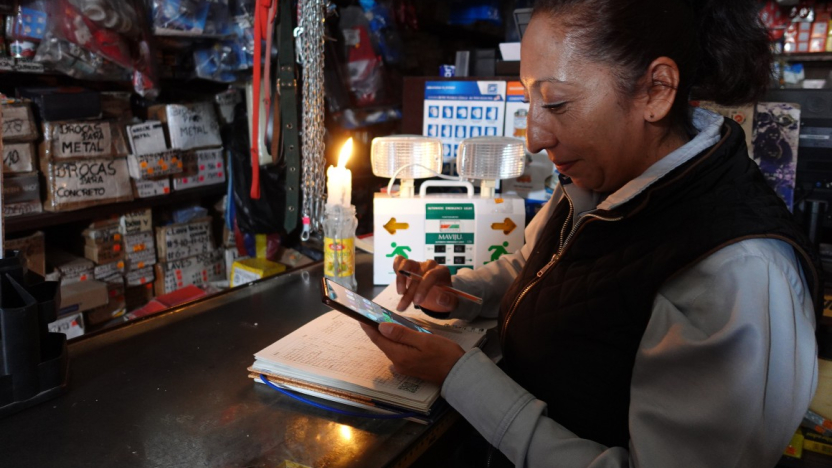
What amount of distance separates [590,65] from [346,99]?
2208 millimetres

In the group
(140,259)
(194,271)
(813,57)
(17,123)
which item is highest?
(813,57)

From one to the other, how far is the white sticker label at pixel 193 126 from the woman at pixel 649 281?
7.33 ft

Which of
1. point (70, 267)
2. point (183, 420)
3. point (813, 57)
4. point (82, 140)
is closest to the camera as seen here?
point (183, 420)

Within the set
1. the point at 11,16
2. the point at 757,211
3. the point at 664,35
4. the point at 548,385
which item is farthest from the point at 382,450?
the point at 11,16

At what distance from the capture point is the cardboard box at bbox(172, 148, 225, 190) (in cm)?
298

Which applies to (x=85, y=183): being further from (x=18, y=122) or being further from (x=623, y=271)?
(x=623, y=271)

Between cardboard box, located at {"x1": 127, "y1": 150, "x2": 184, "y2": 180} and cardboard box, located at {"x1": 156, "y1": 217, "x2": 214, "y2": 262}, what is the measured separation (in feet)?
0.99

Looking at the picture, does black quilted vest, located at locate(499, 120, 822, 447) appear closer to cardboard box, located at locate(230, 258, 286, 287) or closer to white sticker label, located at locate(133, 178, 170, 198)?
cardboard box, located at locate(230, 258, 286, 287)

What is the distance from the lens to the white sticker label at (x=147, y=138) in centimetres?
266

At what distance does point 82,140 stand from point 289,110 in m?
1.08

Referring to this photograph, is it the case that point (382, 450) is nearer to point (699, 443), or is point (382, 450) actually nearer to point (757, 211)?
point (699, 443)

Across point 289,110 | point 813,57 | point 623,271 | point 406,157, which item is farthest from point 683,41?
point 813,57

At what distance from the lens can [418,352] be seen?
0.96m

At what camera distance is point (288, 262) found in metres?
3.17
